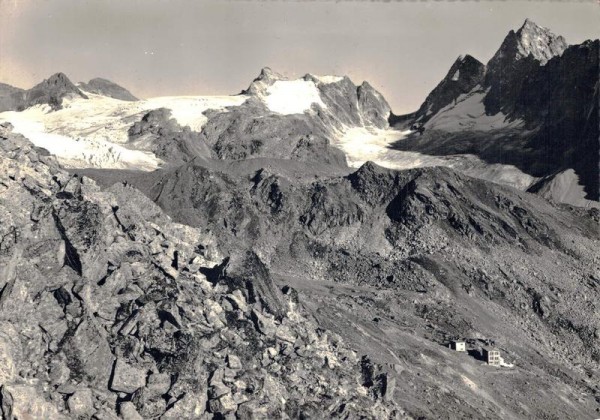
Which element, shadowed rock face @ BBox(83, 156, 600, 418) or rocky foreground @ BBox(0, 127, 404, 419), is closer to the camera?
rocky foreground @ BBox(0, 127, 404, 419)

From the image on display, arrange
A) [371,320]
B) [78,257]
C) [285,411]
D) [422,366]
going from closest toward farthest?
1. [285,411]
2. [78,257]
3. [422,366]
4. [371,320]

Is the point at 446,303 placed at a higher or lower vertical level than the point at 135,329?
higher

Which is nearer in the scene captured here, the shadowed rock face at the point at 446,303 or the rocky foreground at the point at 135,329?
the rocky foreground at the point at 135,329

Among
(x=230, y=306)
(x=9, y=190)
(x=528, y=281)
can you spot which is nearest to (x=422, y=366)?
(x=230, y=306)

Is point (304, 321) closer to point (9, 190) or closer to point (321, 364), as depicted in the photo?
point (321, 364)

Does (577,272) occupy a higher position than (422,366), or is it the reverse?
(577,272)

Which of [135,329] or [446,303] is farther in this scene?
[446,303]

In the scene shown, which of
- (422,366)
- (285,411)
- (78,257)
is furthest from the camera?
(422,366)

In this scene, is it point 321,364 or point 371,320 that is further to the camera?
point 371,320
